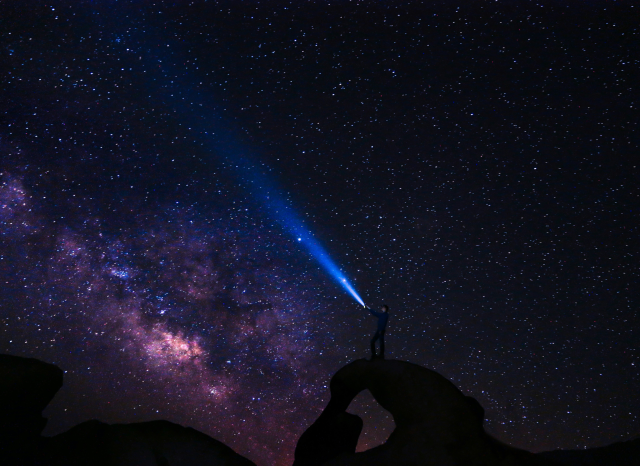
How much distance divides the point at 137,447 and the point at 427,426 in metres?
10.0

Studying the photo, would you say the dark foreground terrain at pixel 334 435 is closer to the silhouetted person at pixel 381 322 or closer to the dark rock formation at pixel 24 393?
the dark rock formation at pixel 24 393

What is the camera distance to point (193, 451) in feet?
44.4

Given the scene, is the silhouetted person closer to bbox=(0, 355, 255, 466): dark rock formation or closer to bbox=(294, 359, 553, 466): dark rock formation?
bbox=(294, 359, 553, 466): dark rock formation

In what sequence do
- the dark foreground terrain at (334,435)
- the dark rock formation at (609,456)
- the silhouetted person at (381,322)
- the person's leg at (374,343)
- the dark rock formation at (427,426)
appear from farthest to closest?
the dark rock formation at (609,456) → the person's leg at (374,343) → the silhouetted person at (381,322) → the dark foreground terrain at (334,435) → the dark rock formation at (427,426)

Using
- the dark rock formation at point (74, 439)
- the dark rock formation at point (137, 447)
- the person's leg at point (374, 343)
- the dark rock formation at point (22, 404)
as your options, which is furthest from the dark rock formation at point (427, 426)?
the dark rock formation at point (22, 404)

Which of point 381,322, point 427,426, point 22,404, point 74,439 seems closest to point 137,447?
point 74,439

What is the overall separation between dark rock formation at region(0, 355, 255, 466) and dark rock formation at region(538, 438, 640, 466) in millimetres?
13033

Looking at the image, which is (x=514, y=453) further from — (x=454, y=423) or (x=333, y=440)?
(x=333, y=440)

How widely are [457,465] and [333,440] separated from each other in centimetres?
500

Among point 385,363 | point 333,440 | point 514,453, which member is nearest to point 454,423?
point 514,453

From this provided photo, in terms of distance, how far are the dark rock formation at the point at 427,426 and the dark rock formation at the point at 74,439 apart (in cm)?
653

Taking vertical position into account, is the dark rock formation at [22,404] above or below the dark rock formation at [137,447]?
above

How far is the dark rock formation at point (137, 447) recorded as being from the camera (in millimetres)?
12052

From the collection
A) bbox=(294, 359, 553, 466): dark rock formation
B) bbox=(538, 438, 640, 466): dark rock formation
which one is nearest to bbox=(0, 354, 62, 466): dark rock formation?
bbox=(294, 359, 553, 466): dark rock formation
